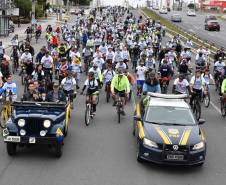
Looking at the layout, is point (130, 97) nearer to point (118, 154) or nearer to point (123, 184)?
point (118, 154)

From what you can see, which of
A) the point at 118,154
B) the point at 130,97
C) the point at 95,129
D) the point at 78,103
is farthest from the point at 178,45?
the point at 118,154

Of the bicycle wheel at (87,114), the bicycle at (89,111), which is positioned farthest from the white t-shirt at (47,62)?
the bicycle wheel at (87,114)

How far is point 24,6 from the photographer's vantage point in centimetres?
7500

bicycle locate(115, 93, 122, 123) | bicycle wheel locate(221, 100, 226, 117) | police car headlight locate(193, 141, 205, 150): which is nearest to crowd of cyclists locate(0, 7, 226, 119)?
bicycle locate(115, 93, 122, 123)

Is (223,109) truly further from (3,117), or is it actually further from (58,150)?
(58,150)

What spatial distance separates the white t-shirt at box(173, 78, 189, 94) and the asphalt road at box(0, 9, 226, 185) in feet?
10.9

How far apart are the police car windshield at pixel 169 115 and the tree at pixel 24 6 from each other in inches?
2497

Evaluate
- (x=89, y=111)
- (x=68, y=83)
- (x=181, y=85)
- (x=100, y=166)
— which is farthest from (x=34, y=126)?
(x=181, y=85)

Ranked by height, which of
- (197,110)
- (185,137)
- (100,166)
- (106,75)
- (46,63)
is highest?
(46,63)

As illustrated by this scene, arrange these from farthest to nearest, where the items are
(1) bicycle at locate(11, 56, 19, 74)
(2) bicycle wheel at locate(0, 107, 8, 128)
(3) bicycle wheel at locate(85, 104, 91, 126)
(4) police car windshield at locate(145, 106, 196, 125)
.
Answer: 1. (1) bicycle at locate(11, 56, 19, 74)
2. (3) bicycle wheel at locate(85, 104, 91, 126)
3. (2) bicycle wheel at locate(0, 107, 8, 128)
4. (4) police car windshield at locate(145, 106, 196, 125)

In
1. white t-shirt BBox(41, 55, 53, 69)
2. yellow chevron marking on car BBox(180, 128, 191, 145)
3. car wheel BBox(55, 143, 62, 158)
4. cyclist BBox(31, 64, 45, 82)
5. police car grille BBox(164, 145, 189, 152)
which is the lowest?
car wheel BBox(55, 143, 62, 158)

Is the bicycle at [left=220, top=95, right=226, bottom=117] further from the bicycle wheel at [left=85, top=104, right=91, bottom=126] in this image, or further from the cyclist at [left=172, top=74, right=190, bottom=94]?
the bicycle wheel at [left=85, top=104, right=91, bottom=126]

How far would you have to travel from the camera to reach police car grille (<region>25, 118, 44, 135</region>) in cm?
1247

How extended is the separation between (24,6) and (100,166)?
65.8 meters
